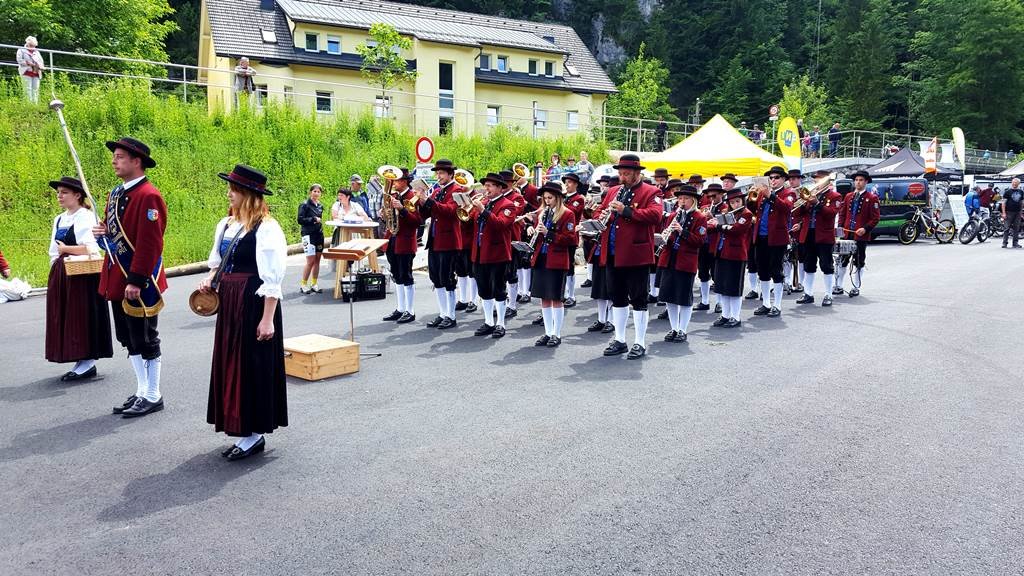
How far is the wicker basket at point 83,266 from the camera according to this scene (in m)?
6.72

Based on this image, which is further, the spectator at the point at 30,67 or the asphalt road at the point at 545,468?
the spectator at the point at 30,67

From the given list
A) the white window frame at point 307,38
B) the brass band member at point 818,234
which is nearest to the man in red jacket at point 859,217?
the brass band member at point 818,234

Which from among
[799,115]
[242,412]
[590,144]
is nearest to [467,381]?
[242,412]

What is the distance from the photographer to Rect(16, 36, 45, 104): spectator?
59.7ft

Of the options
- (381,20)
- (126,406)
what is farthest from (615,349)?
(381,20)

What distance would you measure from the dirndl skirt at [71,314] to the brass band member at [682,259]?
21.5ft

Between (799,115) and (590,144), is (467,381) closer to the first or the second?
(590,144)

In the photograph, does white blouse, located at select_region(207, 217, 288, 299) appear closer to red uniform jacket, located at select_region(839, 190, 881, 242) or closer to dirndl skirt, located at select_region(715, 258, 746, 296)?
dirndl skirt, located at select_region(715, 258, 746, 296)

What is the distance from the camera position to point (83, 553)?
391 cm

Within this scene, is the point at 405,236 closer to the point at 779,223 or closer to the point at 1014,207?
the point at 779,223

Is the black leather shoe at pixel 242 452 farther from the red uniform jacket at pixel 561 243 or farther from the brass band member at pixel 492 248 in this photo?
the red uniform jacket at pixel 561 243

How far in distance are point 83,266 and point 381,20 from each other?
4099cm

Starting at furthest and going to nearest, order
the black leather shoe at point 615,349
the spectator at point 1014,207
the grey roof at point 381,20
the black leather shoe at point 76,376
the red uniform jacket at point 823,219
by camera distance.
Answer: the grey roof at point 381,20 → the spectator at point 1014,207 → the red uniform jacket at point 823,219 → the black leather shoe at point 615,349 → the black leather shoe at point 76,376

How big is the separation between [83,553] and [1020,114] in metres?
72.7
